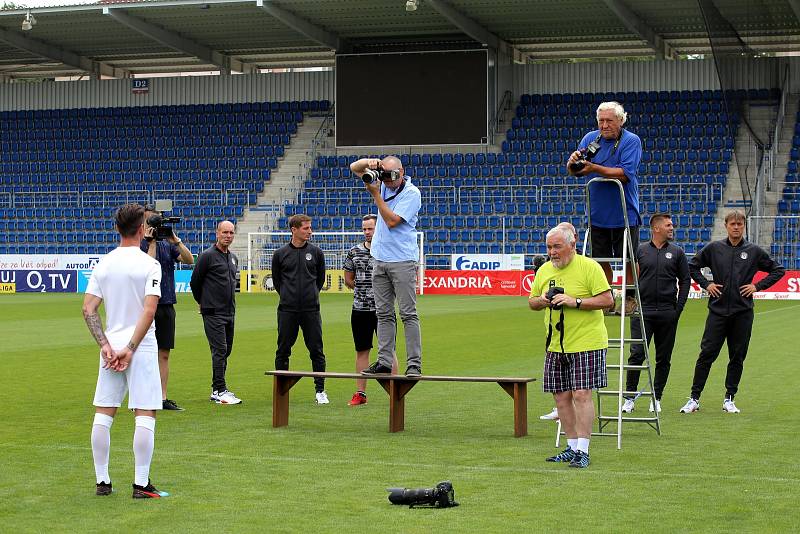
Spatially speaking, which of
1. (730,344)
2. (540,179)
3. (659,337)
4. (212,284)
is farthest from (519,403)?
(540,179)

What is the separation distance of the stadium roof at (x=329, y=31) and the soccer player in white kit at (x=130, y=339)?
105 feet

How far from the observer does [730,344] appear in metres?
12.5

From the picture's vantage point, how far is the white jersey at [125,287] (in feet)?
25.7

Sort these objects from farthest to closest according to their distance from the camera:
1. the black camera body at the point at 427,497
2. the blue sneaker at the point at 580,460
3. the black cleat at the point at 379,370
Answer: the black cleat at the point at 379,370 → the blue sneaker at the point at 580,460 → the black camera body at the point at 427,497

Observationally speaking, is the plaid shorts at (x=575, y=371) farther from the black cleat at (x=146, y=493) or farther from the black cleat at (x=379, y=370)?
the black cleat at (x=146, y=493)

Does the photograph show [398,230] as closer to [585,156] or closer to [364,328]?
[585,156]

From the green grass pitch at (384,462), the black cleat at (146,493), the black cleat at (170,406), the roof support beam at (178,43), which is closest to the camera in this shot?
the green grass pitch at (384,462)

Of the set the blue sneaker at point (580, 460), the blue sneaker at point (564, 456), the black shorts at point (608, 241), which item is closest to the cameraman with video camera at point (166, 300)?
the black shorts at point (608, 241)

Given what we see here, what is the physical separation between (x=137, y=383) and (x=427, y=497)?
1978mm

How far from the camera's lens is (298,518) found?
7414 millimetres

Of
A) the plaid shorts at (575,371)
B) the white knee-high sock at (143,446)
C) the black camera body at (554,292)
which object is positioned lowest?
the white knee-high sock at (143,446)

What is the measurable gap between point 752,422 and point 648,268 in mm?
1895

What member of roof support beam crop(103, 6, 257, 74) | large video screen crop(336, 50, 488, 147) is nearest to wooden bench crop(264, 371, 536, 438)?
large video screen crop(336, 50, 488, 147)

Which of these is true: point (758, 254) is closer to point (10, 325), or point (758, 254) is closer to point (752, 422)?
point (752, 422)
